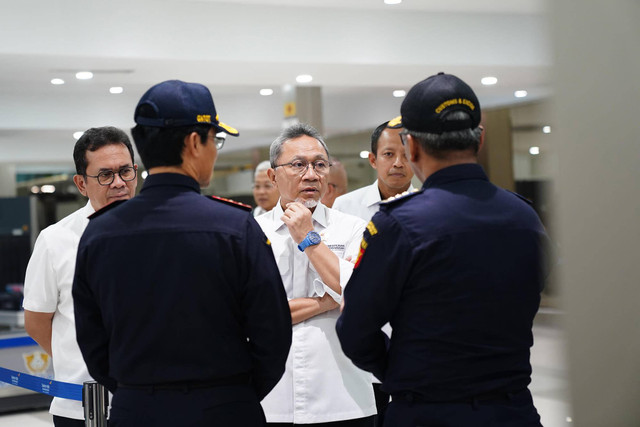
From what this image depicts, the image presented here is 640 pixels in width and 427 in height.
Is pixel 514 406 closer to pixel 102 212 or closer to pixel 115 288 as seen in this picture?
pixel 115 288

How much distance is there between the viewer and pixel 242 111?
1213 cm

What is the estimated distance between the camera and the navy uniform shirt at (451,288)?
5.79ft

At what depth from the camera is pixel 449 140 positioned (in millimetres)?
1842

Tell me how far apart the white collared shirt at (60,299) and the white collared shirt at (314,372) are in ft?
2.26

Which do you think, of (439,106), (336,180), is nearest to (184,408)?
(439,106)

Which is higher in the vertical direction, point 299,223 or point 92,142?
point 92,142

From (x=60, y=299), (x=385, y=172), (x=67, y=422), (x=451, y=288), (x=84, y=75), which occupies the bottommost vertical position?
(x=67, y=422)

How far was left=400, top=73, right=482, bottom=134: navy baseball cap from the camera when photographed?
1832 millimetres

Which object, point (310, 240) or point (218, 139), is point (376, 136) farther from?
point (218, 139)

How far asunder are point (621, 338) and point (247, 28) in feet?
23.9

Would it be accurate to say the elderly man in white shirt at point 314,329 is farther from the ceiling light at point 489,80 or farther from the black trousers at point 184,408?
the ceiling light at point 489,80

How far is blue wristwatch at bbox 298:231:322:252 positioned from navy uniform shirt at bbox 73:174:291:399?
0.60 m

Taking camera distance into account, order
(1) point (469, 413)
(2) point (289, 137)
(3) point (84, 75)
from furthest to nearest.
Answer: (3) point (84, 75) < (2) point (289, 137) < (1) point (469, 413)

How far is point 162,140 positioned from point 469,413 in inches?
37.9
